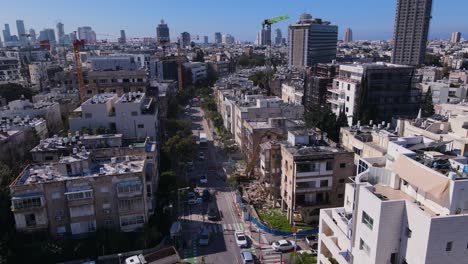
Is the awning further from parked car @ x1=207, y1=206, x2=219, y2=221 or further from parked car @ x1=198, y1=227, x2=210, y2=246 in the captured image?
parked car @ x1=207, y1=206, x2=219, y2=221

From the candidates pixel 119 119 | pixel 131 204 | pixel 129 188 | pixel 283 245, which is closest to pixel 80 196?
pixel 129 188

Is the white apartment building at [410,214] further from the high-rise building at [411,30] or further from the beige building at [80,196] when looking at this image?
the high-rise building at [411,30]

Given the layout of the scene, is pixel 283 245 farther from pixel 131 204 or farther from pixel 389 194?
pixel 389 194

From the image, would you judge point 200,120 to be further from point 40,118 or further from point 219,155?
point 40,118

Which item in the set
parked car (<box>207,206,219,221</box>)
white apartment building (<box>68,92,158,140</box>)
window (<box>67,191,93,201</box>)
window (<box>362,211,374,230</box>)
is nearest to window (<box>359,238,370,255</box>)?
window (<box>362,211,374,230</box>)

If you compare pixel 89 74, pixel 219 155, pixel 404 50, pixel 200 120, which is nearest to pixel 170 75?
pixel 200 120

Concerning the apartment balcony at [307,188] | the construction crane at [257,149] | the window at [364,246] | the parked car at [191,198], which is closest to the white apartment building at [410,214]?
the window at [364,246]
